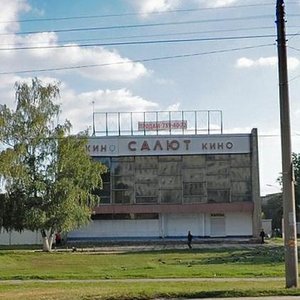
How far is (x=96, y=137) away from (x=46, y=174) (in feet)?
71.8

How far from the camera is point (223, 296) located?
56.7ft

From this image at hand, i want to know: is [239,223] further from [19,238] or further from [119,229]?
[19,238]

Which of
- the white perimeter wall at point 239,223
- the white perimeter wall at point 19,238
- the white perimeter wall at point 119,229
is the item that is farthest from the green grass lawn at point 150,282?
the white perimeter wall at point 239,223

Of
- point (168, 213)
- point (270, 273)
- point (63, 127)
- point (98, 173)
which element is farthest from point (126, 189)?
point (270, 273)

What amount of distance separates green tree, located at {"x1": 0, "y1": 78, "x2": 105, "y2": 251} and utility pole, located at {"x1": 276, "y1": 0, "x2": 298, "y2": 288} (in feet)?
118

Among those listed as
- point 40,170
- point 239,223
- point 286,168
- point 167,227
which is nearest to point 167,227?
point 167,227

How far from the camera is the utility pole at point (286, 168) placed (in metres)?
18.6

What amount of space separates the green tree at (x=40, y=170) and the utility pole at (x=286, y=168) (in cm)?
3604

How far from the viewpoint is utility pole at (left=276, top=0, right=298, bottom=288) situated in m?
18.6

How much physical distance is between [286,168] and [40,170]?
38.8 metres

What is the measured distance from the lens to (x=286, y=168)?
18.9m

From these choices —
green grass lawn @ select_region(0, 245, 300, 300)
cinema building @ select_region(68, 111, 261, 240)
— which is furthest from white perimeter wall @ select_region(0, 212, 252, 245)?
green grass lawn @ select_region(0, 245, 300, 300)

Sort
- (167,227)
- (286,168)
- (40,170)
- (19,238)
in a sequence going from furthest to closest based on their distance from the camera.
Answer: (167,227), (19,238), (40,170), (286,168)

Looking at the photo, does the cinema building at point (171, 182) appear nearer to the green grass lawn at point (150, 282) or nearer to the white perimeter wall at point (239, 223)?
the white perimeter wall at point (239, 223)
